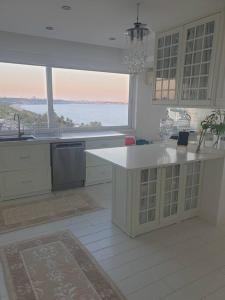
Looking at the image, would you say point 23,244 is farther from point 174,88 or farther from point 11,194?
point 174,88

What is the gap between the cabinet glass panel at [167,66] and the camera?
280 cm

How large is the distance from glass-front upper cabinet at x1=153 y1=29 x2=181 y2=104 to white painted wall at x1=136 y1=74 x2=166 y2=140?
135 cm

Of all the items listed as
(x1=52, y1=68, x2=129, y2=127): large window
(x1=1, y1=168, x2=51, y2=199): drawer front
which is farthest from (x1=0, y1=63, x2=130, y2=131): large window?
(x1=1, y1=168, x2=51, y2=199): drawer front

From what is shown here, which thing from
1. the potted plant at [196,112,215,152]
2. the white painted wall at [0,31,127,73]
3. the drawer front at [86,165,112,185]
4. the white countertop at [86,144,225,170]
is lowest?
the drawer front at [86,165,112,185]

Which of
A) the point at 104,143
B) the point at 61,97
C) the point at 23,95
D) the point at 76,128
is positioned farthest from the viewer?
the point at 76,128

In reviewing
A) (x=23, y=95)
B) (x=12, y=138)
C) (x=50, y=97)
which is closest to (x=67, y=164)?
(x=12, y=138)

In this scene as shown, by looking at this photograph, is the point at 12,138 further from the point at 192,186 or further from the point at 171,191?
the point at 192,186

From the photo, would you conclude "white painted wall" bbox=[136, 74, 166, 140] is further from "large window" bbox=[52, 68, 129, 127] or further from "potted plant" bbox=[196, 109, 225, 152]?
"potted plant" bbox=[196, 109, 225, 152]

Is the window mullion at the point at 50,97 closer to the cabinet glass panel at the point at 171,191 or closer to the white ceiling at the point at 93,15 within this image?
the white ceiling at the point at 93,15

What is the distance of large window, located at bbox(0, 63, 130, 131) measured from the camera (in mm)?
3811

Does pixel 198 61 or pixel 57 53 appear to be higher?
pixel 57 53

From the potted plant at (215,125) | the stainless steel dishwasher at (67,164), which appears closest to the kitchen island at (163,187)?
the potted plant at (215,125)

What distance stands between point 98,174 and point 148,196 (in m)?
1.73

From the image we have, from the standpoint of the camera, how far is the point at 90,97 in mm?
4562
